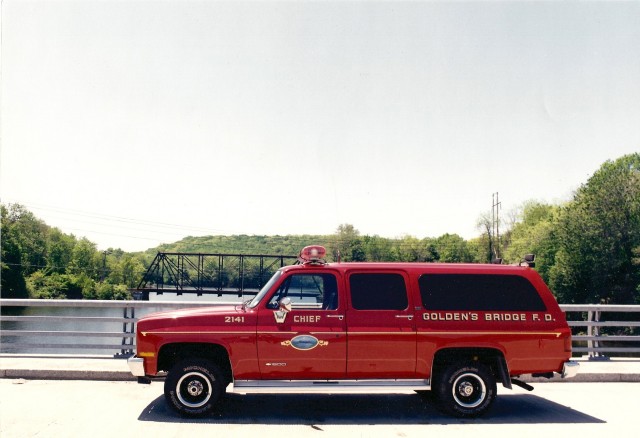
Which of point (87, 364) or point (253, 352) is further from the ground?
point (253, 352)

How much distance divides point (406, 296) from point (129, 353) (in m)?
6.39

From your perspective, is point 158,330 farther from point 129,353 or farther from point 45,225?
point 45,225

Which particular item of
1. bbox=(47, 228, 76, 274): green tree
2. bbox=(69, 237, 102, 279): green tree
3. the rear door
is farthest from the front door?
bbox=(69, 237, 102, 279): green tree

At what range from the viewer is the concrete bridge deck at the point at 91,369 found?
32.5 feet

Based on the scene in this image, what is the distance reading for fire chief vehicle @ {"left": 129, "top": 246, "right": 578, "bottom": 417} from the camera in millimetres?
7578

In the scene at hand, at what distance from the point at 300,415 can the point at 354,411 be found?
2.70ft

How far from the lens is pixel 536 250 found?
76812 mm

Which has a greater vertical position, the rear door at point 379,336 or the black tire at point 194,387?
the rear door at point 379,336

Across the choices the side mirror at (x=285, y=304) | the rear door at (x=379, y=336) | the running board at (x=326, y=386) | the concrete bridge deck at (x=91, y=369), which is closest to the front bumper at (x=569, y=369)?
the running board at (x=326, y=386)

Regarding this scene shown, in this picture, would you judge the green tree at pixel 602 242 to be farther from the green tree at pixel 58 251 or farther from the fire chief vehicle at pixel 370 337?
A: the green tree at pixel 58 251

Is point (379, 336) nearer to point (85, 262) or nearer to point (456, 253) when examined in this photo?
point (85, 262)

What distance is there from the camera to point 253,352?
7562 mm

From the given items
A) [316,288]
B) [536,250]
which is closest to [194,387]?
[316,288]

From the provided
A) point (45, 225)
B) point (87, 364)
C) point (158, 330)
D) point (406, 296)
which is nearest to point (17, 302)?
point (87, 364)
